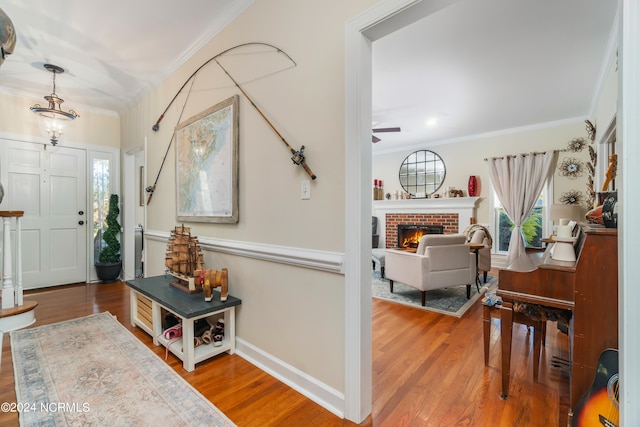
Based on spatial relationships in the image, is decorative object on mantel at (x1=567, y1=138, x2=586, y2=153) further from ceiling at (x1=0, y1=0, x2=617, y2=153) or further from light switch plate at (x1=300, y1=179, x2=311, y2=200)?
light switch plate at (x1=300, y1=179, x2=311, y2=200)

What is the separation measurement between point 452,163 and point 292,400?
532 centimetres

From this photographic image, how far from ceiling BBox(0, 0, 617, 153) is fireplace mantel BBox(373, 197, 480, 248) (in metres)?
1.82

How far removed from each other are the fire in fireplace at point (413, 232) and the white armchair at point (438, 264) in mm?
2170

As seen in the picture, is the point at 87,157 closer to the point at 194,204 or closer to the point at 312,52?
the point at 194,204

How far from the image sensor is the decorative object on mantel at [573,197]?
14.3ft

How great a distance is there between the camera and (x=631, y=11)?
746 millimetres

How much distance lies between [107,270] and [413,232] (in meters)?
5.53

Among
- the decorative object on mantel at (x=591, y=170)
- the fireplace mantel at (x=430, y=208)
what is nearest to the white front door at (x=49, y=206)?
the fireplace mantel at (x=430, y=208)

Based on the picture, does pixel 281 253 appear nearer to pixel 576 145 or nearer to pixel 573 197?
Answer: pixel 573 197

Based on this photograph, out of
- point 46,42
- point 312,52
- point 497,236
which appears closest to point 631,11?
point 312,52

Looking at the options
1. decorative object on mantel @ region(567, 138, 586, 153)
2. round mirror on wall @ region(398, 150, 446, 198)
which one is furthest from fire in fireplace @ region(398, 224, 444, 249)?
decorative object on mantel @ region(567, 138, 586, 153)

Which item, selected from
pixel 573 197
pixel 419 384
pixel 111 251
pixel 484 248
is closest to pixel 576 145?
Result: pixel 573 197

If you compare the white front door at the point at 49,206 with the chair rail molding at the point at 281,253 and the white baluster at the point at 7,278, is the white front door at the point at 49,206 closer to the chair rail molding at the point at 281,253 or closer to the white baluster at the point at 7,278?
the white baluster at the point at 7,278

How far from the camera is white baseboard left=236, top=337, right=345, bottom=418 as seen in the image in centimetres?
154
